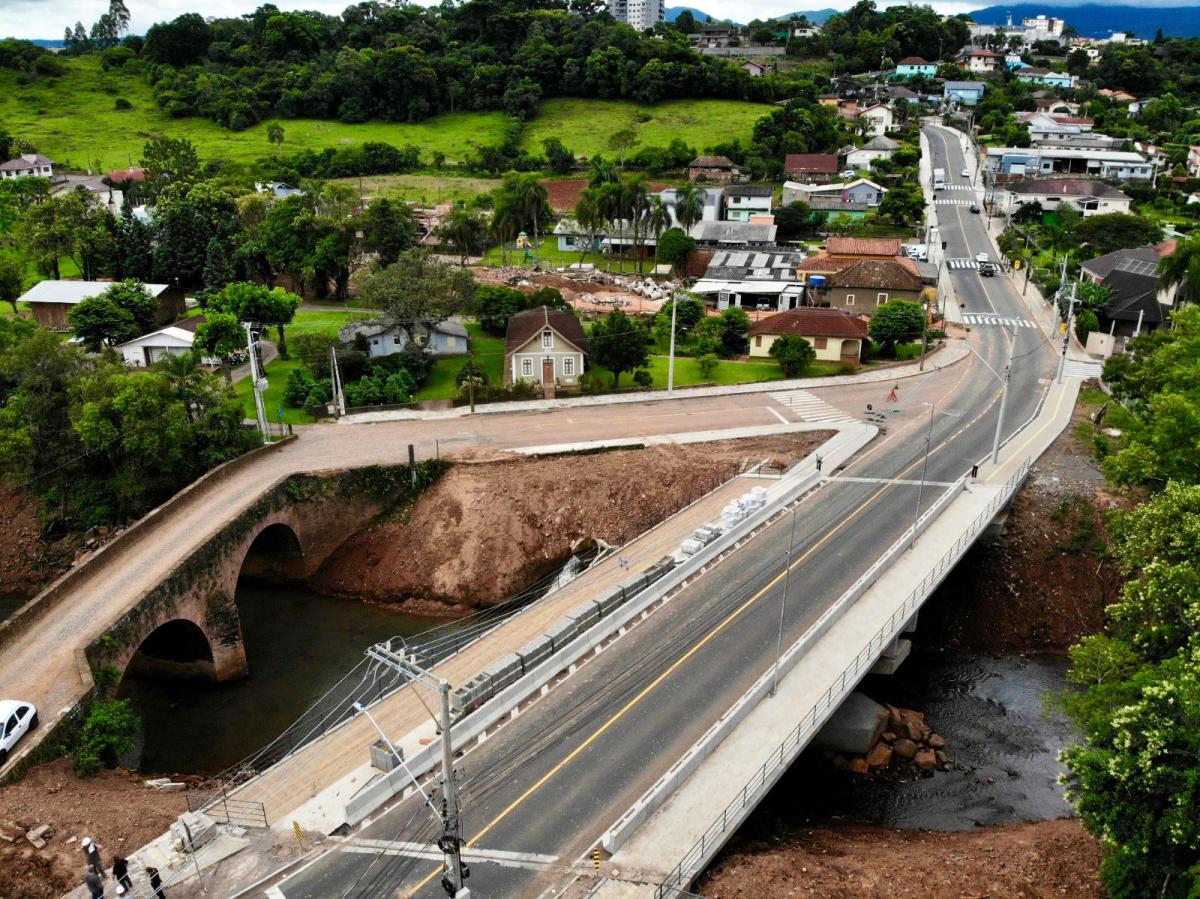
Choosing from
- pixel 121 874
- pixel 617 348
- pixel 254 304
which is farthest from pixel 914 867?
pixel 254 304

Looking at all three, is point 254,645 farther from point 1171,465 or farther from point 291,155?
point 291,155

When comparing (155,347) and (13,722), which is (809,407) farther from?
(155,347)

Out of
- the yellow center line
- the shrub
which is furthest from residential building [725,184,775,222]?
the shrub

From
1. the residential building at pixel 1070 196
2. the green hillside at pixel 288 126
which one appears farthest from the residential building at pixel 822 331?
A: the green hillside at pixel 288 126

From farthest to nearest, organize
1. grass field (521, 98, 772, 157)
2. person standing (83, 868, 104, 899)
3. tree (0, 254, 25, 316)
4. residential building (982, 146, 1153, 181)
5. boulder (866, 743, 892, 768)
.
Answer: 1. grass field (521, 98, 772, 157)
2. residential building (982, 146, 1153, 181)
3. tree (0, 254, 25, 316)
4. boulder (866, 743, 892, 768)
5. person standing (83, 868, 104, 899)

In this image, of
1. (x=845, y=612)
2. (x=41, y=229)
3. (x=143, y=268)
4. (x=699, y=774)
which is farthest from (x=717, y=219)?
(x=699, y=774)

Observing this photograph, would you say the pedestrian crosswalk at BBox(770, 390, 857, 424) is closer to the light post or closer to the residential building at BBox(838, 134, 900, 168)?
the light post
